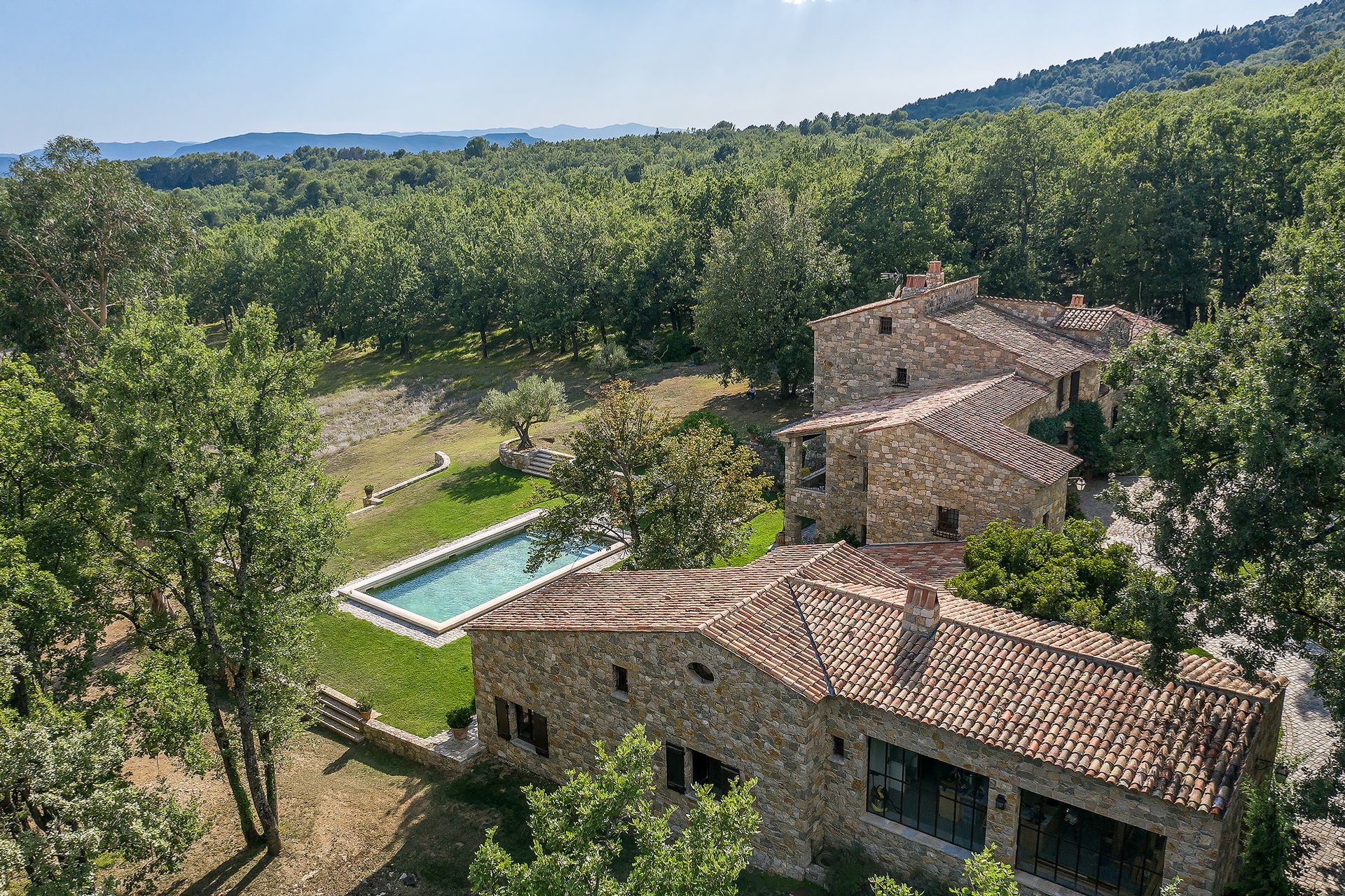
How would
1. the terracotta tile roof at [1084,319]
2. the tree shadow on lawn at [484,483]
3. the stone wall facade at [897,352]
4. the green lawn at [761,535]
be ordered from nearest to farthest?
the green lawn at [761,535] → the stone wall facade at [897,352] → the terracotta tile roof at [1084,319] → the tree shadow on lawn at [484,483]

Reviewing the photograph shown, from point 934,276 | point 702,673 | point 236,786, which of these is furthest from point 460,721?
point 934,276

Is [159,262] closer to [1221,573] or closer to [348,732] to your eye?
[348,732]

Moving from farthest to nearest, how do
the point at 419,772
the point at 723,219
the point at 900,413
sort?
the point at 723,219 < the point at 900,413 < the point at 419,772

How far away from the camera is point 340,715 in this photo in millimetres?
27750

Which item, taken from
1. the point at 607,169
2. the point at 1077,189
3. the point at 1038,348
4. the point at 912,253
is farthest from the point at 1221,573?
the point at 607,169

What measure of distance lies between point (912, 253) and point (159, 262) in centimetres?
4098

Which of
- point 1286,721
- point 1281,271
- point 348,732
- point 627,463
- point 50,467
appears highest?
point 1281,271

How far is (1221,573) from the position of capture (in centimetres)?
1466

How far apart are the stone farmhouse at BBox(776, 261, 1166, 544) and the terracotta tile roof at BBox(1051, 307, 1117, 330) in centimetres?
7

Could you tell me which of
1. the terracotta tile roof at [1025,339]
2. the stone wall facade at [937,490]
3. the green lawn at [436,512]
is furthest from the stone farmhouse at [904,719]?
the terracotta tile roof at [1025,339]

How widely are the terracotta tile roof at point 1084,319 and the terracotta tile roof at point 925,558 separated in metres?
15.7

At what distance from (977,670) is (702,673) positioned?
551 centimetres

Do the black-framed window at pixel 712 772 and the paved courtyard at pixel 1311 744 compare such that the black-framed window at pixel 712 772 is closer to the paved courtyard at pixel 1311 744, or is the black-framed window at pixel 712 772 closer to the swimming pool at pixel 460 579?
the paved courtyard at pixel 1311 744

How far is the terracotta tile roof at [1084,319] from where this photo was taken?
3866 cm
